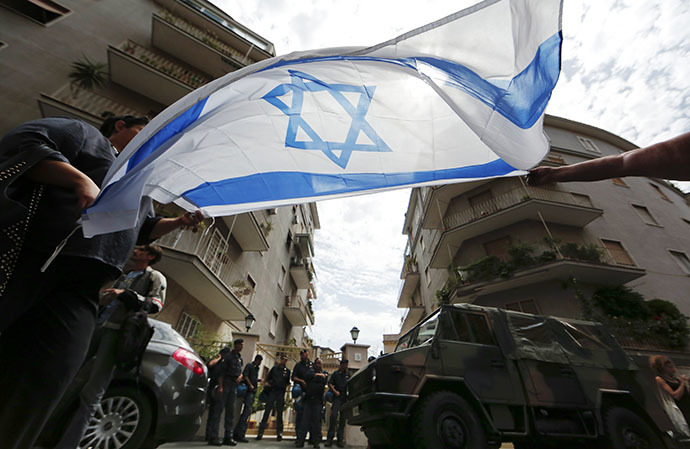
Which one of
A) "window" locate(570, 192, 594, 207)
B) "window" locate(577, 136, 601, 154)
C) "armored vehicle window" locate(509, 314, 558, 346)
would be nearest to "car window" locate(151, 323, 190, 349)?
"armored vehicle window" locate(509, 314, 558, 346)

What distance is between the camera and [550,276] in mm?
12203

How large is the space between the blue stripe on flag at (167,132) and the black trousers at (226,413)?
546 cm

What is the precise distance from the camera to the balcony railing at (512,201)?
14.3 metres

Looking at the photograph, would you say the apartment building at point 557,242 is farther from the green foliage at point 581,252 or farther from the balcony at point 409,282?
the balcony at point 409,282

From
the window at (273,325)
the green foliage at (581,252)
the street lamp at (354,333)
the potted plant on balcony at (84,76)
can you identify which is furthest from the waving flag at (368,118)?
A: the window at (273,325)

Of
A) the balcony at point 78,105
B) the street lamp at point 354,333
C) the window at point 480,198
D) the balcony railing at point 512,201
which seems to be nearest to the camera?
the balcony at point 78,105

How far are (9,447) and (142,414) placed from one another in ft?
8.35

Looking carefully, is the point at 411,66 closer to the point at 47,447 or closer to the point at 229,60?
the point at 47,447

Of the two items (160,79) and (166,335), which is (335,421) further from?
(160,79)

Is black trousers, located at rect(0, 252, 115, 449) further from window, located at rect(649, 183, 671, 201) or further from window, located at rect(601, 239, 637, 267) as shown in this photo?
window, located at rect(649, 183, 671, 201)

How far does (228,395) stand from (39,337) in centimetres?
539

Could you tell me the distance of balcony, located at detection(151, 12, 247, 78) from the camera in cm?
1268

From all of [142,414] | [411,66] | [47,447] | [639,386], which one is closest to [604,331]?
[639,386]

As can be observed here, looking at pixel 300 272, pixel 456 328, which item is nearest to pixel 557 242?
pixel 456 328
